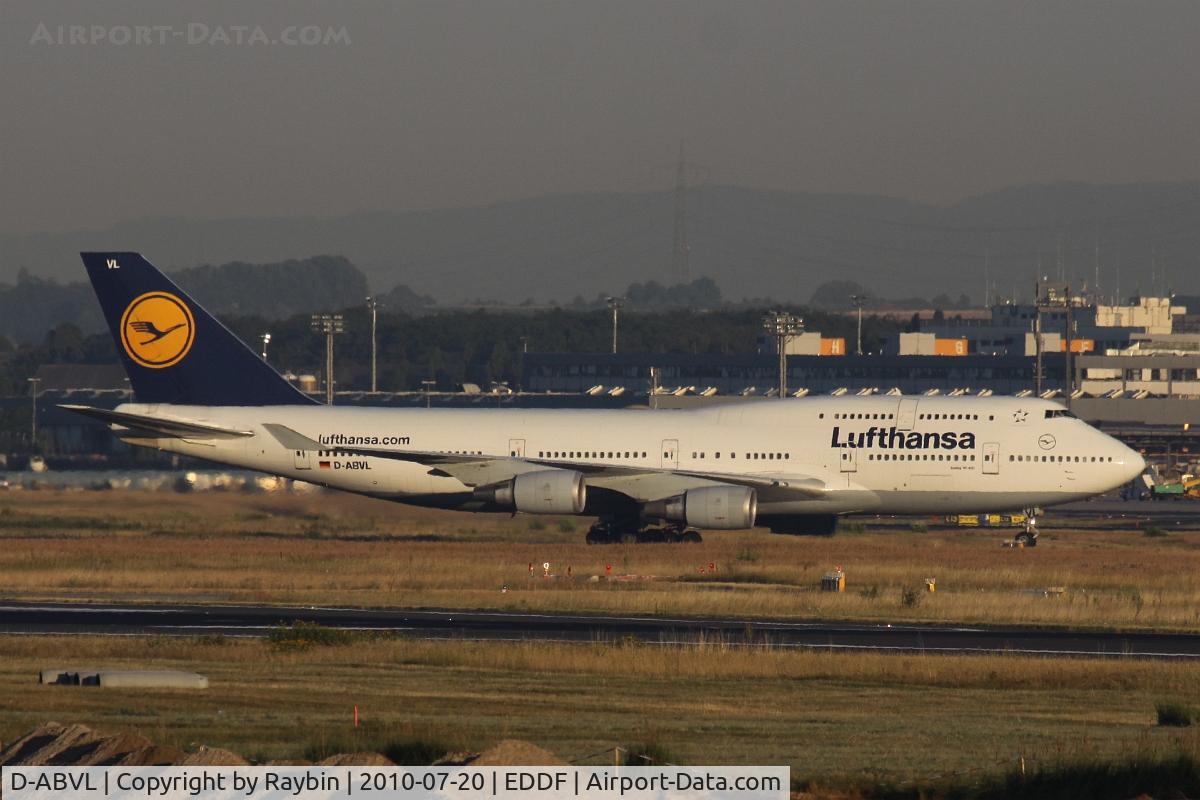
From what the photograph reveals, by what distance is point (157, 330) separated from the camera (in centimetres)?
5706

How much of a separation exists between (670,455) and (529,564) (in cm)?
885

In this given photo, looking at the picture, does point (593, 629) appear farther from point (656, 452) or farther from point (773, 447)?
point (773, 447)

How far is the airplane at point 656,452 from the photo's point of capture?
2090 inches

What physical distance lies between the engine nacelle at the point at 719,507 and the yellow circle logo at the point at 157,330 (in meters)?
16.5

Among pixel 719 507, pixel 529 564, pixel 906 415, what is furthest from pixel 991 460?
pixel 529 564

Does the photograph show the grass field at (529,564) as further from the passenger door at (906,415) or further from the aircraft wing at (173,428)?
the passenger door at (906,415)

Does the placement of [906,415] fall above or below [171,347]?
below

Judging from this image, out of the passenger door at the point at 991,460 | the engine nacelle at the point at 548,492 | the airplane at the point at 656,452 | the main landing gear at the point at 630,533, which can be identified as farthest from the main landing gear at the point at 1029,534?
the engine nacelle at the point at 548,492

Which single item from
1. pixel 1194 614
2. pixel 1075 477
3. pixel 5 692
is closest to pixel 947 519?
pixel 1075 477

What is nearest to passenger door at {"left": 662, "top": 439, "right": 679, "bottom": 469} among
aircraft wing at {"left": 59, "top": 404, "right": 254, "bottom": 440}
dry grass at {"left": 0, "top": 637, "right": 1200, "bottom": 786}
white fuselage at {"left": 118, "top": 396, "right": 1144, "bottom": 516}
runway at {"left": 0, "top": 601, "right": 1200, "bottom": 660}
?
white fuselage at {"left": 118, "top": 396, "right": 1144, "bottom": 516}

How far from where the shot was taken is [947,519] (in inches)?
3004

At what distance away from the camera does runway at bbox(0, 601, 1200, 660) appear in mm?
30359

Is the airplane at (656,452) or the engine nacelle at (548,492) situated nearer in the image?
the engine nacelle at (548,492)

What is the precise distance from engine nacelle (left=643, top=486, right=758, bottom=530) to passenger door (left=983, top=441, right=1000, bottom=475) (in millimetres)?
6868
